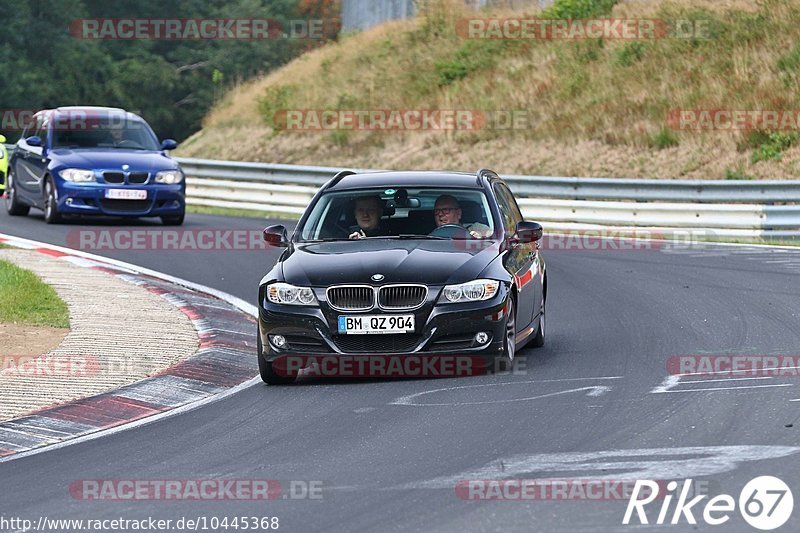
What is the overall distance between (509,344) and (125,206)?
12.9m

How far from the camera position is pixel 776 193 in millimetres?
23625

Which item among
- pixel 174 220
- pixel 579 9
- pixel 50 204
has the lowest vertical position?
pixel 174 220

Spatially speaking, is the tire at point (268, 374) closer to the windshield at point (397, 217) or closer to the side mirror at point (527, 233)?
the windshield at point (397, 217)

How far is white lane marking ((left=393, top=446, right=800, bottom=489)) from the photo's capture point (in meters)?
7.30

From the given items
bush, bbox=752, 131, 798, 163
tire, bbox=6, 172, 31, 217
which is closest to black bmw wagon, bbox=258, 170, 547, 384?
tire, bbox=6, 172, 31, 217

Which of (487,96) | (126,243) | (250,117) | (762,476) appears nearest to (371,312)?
(762,476)

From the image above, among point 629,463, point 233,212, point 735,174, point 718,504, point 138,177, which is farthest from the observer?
point 233,212

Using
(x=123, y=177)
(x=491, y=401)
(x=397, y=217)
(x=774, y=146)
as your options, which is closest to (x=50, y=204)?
(x=123, y=177)

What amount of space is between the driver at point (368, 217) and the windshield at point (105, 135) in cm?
1262

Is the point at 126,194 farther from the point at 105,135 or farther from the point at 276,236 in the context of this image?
the point at 276,236

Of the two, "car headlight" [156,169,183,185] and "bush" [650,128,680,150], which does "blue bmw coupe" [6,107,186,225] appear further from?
"bush" [650,128,680,150]

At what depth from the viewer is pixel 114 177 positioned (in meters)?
22.8

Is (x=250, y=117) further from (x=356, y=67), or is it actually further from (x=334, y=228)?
(x=334, y=228)

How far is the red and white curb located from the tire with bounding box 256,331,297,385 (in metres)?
0.20
